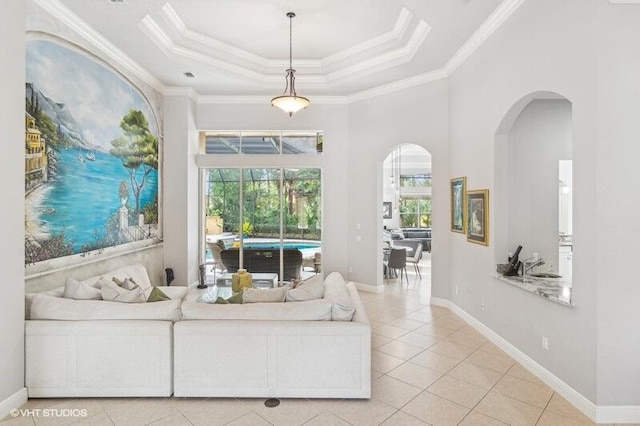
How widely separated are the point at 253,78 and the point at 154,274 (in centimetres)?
403

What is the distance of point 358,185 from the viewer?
7.38 meters

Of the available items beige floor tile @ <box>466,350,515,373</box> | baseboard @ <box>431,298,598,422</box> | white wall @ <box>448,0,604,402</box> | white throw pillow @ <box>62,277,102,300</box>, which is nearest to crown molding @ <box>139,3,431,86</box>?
white wall @ <box>448,0,604,402</box>

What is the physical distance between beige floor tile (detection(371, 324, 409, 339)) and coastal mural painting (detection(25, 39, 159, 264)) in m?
4.02

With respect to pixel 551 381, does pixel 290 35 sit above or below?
above

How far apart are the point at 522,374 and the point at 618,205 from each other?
1.92 meters

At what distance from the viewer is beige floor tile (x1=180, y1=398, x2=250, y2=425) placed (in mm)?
2844

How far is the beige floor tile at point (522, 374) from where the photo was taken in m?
3.53

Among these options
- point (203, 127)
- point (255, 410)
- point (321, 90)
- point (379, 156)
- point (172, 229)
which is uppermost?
point (321, 90)

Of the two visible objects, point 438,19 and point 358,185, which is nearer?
point 438,19

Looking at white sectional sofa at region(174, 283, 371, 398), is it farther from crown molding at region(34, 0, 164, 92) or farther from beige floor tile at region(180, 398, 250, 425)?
crown molding at region(34, 0, 164, 92)

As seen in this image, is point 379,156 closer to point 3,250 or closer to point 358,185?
point 358,185

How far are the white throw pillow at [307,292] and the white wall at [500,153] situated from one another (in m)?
2.23

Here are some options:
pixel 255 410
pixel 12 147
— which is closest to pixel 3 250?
pixel 12 147

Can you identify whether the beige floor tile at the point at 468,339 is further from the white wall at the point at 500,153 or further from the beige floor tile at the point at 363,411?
the beige floor tile at the point at 363,411
